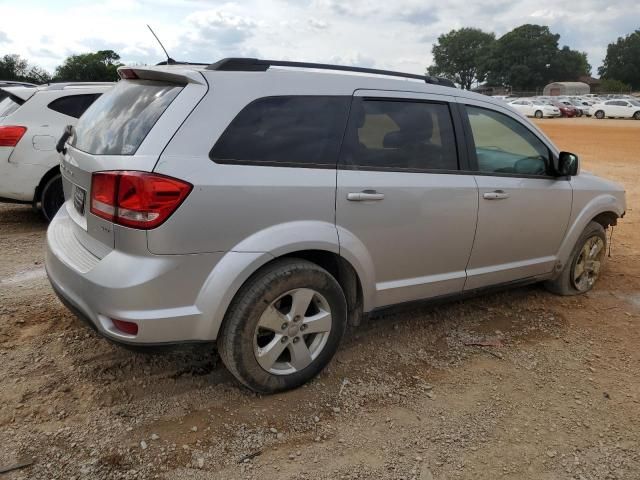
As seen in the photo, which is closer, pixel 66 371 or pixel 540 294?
pixel 66 371

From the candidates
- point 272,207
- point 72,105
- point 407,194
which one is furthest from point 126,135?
point 72,105

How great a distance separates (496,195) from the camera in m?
3.81

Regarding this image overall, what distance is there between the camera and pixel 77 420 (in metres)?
2.84

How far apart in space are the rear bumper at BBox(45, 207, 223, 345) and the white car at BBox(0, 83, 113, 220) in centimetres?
383

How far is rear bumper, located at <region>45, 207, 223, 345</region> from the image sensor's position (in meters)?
2.59

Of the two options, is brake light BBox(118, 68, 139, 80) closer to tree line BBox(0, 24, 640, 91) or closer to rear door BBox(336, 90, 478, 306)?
rear door BBox(336, 90, 478, 306)

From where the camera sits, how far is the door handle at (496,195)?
3.76m

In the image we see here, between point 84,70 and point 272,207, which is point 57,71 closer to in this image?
point 84,70

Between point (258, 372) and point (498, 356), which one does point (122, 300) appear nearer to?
point (258, 372)

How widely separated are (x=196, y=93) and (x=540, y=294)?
3.55 metres

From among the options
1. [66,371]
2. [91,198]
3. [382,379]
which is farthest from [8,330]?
[382,379]

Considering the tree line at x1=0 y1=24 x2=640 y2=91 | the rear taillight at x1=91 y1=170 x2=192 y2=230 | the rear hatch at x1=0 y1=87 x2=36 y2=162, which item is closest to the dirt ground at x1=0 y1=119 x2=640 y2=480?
the rear taillight at x1=91 y1=170 x2=192 y2=230

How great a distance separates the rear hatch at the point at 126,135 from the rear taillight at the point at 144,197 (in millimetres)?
42

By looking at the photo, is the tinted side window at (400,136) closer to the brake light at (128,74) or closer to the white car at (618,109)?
the brake light at (128,74)
